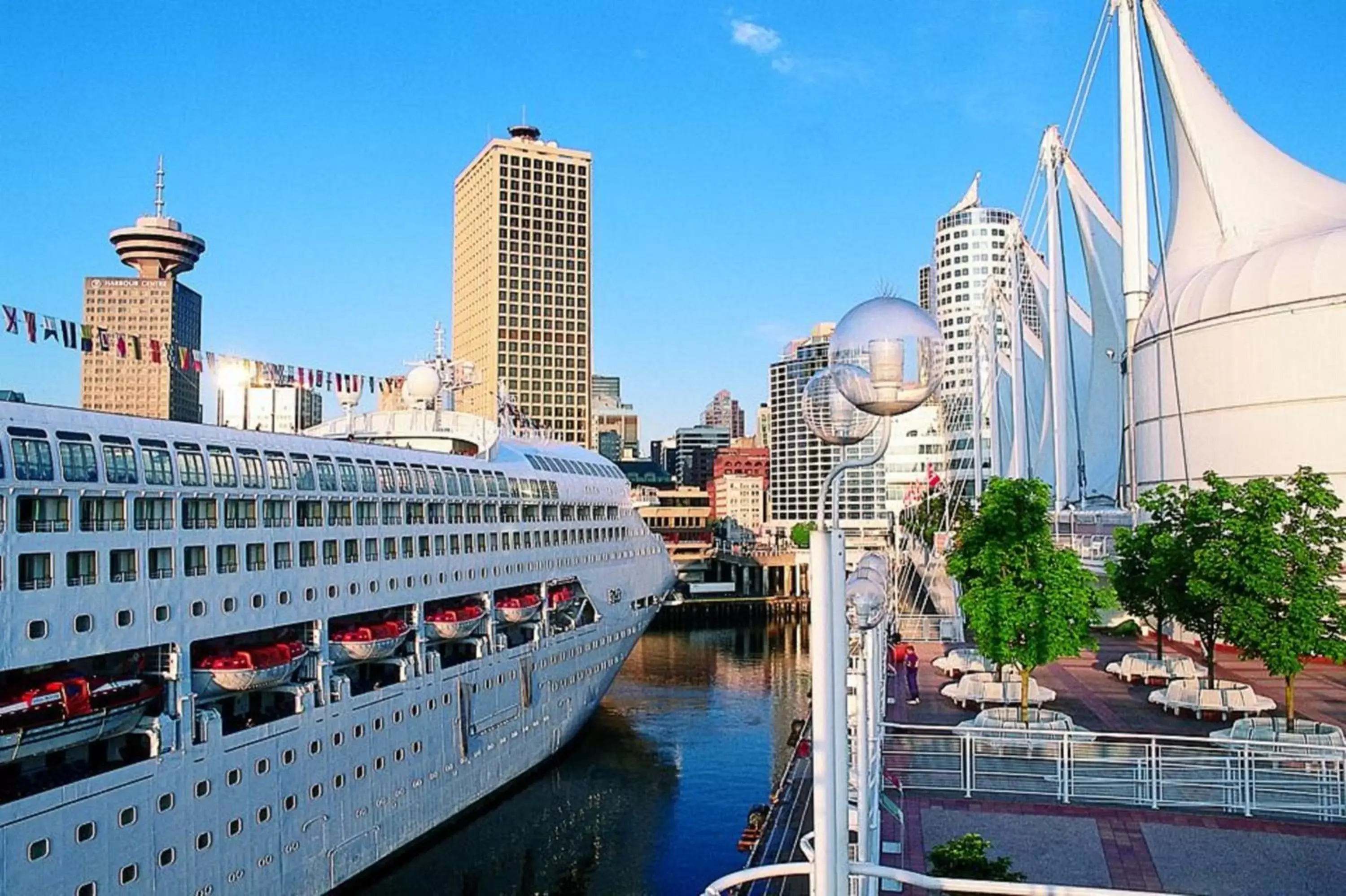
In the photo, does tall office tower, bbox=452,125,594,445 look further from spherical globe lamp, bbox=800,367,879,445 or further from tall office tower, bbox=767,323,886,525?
spherical globe lamp, bbox=800,367,879,445

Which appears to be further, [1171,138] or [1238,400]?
[1171,138]

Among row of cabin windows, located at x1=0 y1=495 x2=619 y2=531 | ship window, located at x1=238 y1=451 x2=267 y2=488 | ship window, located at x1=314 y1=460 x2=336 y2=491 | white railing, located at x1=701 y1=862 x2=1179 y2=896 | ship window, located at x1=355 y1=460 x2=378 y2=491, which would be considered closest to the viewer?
white railing, located at x1=701 y1=862 x2=1179 y2=896

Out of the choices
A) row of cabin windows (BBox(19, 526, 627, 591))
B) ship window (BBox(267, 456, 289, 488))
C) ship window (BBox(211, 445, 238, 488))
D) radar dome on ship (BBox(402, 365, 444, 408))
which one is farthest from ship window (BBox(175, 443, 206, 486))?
radar dome on ship (BBox(402, 365, 444, 408))

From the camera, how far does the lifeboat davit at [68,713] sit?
15508 millimetres

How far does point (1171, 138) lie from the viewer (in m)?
52.8

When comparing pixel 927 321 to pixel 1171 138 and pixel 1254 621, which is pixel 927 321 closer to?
Result: pixel 1254 621

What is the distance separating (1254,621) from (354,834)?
19.4 meters

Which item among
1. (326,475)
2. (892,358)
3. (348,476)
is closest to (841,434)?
(892,358)

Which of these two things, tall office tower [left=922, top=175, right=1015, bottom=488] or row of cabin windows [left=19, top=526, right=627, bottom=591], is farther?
tall office tower [left=922, top=175, right=1015, bottom=488]

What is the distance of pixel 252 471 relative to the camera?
2077 centimetres

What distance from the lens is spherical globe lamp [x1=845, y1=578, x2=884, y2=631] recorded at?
9133 millimetres

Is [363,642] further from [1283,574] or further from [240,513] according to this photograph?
[1283,574]

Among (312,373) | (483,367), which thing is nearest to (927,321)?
(312,373)

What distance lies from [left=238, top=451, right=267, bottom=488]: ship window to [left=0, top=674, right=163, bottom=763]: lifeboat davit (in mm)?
4294
